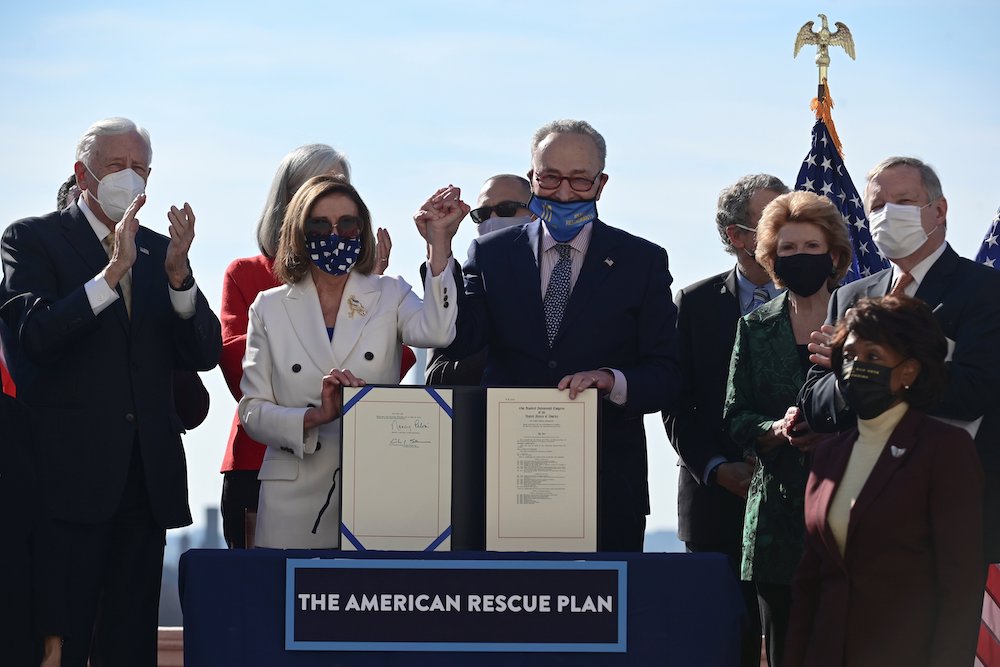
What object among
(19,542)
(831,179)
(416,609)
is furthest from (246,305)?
(831,179)

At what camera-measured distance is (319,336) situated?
5.41 metres

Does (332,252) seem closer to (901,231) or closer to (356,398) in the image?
(356,398)

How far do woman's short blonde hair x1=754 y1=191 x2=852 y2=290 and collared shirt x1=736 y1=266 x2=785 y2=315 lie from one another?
602 mm

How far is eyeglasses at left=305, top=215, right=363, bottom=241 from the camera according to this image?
5.40m

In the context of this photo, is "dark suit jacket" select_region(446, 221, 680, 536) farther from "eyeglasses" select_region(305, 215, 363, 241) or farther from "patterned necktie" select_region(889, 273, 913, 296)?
"patterned necktie" select_region(889, 273, 913, 296)

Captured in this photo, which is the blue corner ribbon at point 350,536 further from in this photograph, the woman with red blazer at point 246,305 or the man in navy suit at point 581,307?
the woman with red blazer at point 246,305

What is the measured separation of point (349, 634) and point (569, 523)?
0.79m

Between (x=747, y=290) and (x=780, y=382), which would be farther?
(x=747, y=290)

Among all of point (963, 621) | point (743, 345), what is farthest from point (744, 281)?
point (963, 621)

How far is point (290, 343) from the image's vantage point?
540 cm

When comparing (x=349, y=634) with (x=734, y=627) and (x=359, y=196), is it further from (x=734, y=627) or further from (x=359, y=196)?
(x=359, y=196)

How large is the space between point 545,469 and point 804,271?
165 centimetres

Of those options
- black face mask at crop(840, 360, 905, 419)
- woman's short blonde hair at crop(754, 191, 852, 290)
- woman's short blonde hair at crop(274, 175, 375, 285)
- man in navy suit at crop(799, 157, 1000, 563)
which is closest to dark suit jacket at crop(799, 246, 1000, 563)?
man in navy suit at crop(799, 157, 1000, 563)

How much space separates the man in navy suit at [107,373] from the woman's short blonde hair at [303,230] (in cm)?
40
